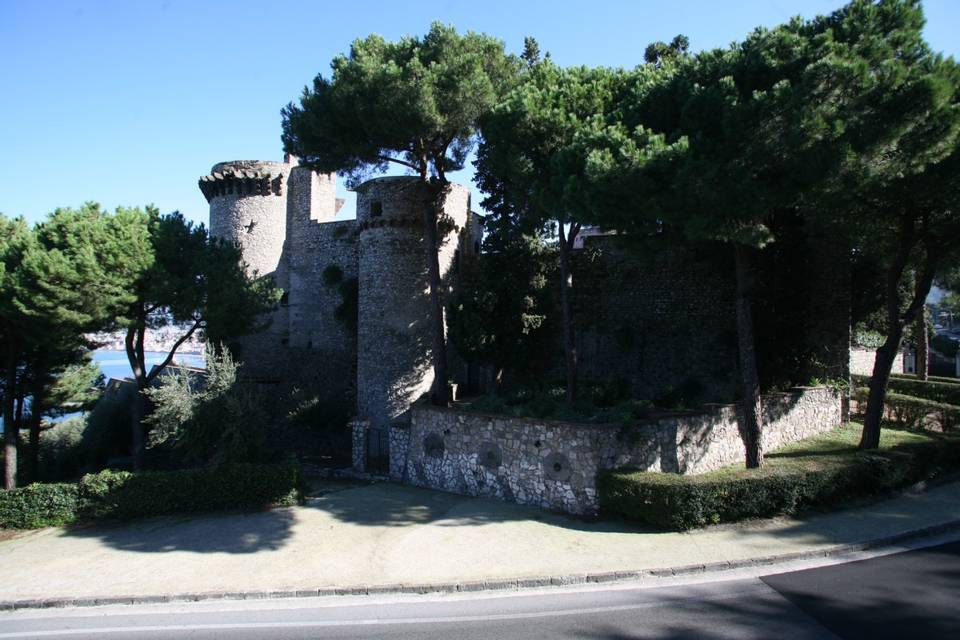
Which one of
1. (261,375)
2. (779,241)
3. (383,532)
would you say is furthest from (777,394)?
(261,375)

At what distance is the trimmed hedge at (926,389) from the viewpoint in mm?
19673

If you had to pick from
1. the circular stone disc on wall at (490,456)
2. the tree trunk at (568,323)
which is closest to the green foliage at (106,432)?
the circular stone disc on wall at (490,456)

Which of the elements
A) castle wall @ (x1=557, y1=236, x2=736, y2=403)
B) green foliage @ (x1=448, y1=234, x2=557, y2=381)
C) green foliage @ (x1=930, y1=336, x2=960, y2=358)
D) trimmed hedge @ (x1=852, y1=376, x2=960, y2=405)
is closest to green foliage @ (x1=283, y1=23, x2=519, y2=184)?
green foliage @ (x1=448, y1=234, x2=557, y2=381)

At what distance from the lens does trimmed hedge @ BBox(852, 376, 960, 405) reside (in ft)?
64.5

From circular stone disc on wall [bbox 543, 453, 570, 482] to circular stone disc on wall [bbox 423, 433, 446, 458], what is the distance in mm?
3420

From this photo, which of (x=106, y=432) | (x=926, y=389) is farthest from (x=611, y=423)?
(x=106, y=432)

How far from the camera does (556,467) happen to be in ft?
43.5

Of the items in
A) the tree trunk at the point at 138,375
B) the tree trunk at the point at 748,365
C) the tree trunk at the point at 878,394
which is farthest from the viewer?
the tree trunk at the point at 138,375

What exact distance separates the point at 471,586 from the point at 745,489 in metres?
5.39

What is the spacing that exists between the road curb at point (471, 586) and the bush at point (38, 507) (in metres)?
5.53

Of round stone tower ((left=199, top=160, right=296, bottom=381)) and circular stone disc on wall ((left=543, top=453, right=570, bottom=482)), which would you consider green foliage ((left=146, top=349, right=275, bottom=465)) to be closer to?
round stone tower ((left=199, top=160, right=296, bottom=381))

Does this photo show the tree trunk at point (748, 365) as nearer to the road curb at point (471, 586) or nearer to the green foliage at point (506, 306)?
the road curb at point (471, 586)

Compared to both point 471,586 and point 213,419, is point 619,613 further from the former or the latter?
point 213,419

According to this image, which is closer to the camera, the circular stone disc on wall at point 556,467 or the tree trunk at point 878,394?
the circular stone disc on wall at point 556,467
